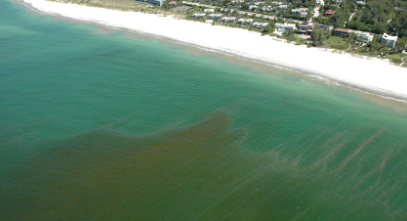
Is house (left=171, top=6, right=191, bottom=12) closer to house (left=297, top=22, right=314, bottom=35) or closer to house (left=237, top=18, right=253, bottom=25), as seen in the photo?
house (left=237, top=18, right=253, bottom=25)

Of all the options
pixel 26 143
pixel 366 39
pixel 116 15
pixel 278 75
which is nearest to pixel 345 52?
pixel 366 39

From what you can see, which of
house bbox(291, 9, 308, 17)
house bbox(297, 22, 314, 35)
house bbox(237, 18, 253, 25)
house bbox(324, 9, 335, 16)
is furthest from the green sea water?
house bbox(324, 9, 335, 16)

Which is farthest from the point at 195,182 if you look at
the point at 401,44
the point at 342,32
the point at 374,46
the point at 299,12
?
the point at 299,12

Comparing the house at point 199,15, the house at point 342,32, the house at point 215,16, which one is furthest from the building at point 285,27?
the house at point 199,15

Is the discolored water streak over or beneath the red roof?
beneath

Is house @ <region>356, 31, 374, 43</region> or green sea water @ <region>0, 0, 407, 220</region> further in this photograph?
house @ <region>356, 31, 374, 43</region>

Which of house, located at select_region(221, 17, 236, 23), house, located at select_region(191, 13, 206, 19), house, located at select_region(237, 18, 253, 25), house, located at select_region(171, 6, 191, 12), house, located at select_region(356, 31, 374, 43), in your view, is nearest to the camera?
house, located at select_region(356, 31, 374, 43)

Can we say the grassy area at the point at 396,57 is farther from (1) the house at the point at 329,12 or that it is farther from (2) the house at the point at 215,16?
(2) the house at the point at 215,16

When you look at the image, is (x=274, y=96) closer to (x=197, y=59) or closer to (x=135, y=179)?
(x=197, y=59)
